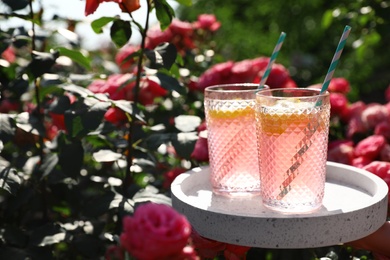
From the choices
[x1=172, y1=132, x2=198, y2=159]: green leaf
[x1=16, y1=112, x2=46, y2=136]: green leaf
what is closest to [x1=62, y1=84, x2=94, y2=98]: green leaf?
[x1=16, y1=112, x2=46, y2=136]: green leaf

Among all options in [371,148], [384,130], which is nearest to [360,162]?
[371,148]

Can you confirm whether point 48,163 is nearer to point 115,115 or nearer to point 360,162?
point 115,115

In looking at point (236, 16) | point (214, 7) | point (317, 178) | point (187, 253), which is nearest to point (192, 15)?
point (214, 7)

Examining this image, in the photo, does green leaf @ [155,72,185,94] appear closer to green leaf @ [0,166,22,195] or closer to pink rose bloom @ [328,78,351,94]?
green leaf @ [0,166,22,195]

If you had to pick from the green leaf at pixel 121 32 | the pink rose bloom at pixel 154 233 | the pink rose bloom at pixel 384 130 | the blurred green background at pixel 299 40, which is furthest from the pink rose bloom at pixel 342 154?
the blurred green background at pixel 299 40

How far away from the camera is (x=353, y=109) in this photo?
2303 mm

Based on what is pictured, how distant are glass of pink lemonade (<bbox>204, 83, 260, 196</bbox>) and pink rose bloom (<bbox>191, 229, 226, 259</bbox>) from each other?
0.16 meters

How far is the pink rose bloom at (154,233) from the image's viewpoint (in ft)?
3.14

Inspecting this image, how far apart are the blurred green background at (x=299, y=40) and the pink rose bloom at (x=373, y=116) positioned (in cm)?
227

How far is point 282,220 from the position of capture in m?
1.33

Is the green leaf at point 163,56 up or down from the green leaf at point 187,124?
up

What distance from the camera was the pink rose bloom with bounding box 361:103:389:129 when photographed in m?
2.19

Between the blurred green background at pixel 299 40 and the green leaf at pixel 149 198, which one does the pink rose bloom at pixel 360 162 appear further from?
the blurred green background at pixel 299 40

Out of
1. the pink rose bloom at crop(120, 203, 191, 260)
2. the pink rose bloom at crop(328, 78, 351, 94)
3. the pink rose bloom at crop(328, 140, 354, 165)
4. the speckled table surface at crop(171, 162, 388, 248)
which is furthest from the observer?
the pink rose bloom at crop(328, 78, 351, 94)
